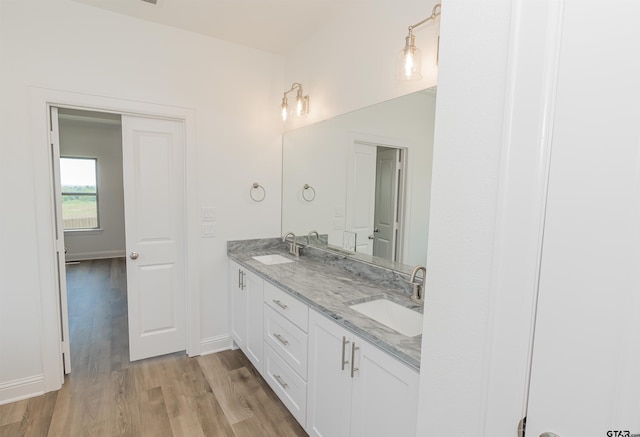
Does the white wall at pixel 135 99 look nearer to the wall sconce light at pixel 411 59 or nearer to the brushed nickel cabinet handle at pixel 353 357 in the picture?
the wall sconce light at pixel 411 59

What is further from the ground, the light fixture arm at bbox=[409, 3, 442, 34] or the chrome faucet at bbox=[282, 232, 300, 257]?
the light fixture arm at bbox=[409, 3, 442, 34]

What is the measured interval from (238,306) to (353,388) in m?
1.60

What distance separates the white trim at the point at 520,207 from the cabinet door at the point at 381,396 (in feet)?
1.64

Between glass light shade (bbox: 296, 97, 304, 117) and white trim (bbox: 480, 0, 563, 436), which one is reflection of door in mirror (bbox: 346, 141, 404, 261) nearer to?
glass light shade (bbox: 296, 97, 304, 117)

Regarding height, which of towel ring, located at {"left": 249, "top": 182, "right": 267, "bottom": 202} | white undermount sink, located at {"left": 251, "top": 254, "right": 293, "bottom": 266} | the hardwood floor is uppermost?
towel ring, located at {"left": 249, "top": 182, "right": 267, "bottom": 202}

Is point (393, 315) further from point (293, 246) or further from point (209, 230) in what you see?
point (209, 230)

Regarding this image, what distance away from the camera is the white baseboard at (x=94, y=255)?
6320mm

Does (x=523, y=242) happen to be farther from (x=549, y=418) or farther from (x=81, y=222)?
(x=81, y=222)

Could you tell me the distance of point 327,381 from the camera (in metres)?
1.65

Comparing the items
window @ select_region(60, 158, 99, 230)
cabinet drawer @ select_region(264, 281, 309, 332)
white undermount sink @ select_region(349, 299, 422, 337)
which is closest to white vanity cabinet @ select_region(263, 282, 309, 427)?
cabinet drawer @ select_region(264, 281, 309, 332)

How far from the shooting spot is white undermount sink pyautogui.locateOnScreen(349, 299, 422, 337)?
65.5 inches

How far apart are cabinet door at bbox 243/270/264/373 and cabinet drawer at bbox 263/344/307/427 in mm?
130

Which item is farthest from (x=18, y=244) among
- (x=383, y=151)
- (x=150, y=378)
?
(x=383, y=151)

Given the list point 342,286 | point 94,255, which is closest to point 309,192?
point 342,286
